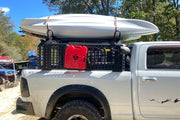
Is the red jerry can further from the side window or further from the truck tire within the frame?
the side window

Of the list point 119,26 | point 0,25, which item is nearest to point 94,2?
point 119,26

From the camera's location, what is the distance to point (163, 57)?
2.75 metres

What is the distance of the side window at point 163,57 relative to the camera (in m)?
2.68

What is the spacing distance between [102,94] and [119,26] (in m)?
1.25

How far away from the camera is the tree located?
13250 mm

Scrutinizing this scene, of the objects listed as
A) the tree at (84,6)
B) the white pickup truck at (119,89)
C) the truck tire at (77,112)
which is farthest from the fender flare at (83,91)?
the tree at (84,6)

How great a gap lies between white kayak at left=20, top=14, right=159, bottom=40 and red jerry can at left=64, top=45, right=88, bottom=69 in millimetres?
328

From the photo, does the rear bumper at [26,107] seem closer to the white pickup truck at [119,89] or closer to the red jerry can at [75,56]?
the white pickup truck at [119,89]

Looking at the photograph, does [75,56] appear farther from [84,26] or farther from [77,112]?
[77,112]

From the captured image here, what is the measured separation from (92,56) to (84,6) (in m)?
12.3

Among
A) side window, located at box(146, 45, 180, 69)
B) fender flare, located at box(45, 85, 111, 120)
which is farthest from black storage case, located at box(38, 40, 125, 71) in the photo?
side window, located at box(146, 45, 180, 69)

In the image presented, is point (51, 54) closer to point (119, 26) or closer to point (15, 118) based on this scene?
point (119, 26)

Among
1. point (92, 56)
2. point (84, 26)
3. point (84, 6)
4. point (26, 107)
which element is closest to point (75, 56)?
point (92, 56)

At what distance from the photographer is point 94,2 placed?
46.4 feet
